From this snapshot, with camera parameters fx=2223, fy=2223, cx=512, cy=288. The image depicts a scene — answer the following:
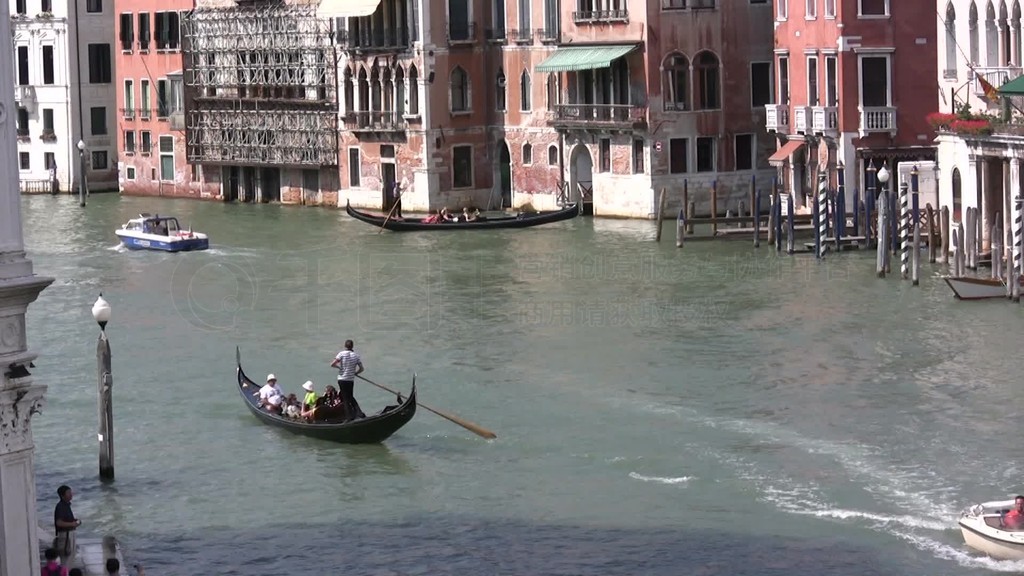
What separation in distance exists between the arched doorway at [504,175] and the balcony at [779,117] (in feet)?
22.8

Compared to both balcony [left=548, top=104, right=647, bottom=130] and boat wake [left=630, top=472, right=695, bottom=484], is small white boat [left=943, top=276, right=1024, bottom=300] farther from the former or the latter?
balcony [left=548, top=104, right=647, bottom=130]

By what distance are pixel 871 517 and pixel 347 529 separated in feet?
12.8

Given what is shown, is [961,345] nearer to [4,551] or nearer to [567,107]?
[4,551]

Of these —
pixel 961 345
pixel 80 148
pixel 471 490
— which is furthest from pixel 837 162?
pixel 80 148

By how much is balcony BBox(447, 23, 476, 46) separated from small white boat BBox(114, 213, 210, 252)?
6.58 metres

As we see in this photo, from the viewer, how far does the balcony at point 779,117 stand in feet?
118

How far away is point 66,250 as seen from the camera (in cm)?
3666

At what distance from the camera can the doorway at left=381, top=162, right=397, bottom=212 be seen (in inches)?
1661

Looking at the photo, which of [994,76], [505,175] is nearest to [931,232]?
[994,76]

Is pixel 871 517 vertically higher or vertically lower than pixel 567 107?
lower

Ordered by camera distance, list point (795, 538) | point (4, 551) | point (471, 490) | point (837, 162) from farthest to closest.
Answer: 1. point (837, 162)
2. point (471, 490)
3. point (795, 538)
4. point (4, 551)

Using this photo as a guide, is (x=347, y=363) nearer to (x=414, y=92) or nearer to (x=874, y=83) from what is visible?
(x=874, y=83)

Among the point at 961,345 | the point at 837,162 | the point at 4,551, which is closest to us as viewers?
the point at 4,551

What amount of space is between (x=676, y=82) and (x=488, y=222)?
4172 mm
